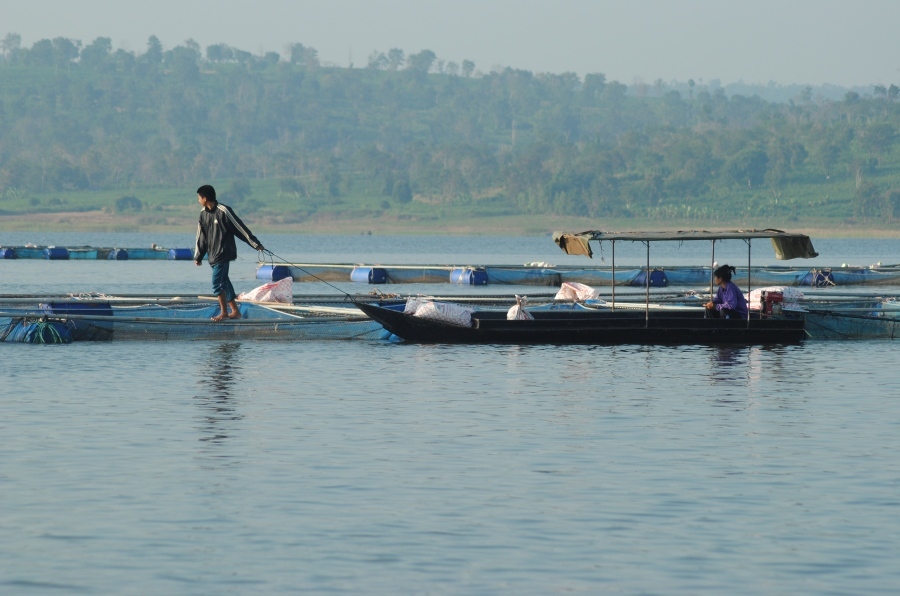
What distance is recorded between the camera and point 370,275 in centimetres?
5688

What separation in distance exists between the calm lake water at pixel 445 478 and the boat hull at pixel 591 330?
317 centimetres

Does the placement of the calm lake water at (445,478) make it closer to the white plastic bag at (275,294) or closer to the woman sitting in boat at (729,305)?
the woman sitting in boat at (729,305)

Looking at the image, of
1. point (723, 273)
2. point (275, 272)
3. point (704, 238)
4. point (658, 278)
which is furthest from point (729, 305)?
point (275, 272)

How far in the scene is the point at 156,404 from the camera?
782 inches

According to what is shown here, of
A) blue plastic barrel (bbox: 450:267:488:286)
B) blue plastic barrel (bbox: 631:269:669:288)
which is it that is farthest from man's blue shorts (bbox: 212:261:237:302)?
blue plastic barrel (bbox: 450:267:488:286)

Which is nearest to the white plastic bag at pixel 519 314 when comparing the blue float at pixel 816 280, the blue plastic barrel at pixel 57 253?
the blue float at pixel 816 280

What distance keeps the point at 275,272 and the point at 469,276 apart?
25.6 ft

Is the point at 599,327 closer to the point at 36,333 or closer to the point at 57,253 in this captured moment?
the point at 36,333

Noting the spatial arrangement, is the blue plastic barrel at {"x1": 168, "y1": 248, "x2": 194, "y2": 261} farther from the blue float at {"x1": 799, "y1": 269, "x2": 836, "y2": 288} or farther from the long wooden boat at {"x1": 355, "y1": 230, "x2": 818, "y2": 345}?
the long wooden boat at {"x1": 355, "y1": 230, "x2": 818, "y2": 345}

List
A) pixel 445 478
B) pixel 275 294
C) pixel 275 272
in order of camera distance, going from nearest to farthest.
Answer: pixel 445 478 < pixel 275 294 < pixel 275 272

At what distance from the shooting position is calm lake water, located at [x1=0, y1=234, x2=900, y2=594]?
36.3 feet

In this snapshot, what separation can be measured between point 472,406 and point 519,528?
7549mm

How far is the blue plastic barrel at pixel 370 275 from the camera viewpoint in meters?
56.9

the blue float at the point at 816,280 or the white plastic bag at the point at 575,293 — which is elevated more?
the white plastic bag at the point at 575,293
